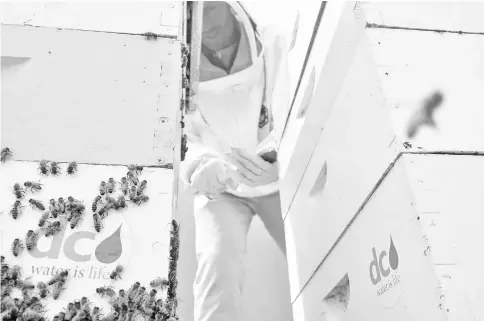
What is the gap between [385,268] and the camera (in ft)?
3.21

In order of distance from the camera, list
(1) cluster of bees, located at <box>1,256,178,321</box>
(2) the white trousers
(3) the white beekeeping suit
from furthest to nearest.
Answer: (3) the white beekeeping suit → (2) the white trousers → (1) cluster of bees, located at <box>1,256,178,321</box>

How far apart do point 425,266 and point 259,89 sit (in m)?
1.45

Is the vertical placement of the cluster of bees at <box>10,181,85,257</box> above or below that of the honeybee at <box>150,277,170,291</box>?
above

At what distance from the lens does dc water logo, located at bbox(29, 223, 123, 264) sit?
0.95 metres

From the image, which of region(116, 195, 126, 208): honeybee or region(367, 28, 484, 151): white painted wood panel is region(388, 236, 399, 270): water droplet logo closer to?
region(367, 28, 484, 151): white painted wood panel

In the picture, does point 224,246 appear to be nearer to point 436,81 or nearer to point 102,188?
point 102,188

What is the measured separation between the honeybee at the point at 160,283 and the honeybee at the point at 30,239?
249 millimetres

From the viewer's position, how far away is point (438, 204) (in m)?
0.85

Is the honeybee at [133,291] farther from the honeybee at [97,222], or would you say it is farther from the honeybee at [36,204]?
the honeybee at [36,204]

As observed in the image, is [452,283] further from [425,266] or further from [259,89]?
[259,89]

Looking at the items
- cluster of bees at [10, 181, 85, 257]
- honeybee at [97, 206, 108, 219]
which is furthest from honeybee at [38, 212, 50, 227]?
honeybee at [97, 206, 108, 219]

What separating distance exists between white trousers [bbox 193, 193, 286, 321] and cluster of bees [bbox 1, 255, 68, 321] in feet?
2.91

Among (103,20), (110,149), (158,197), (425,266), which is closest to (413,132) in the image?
(425,266)

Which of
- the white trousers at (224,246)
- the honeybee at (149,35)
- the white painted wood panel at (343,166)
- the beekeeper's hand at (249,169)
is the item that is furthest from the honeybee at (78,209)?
the beekeeper's hand at (249,169)
